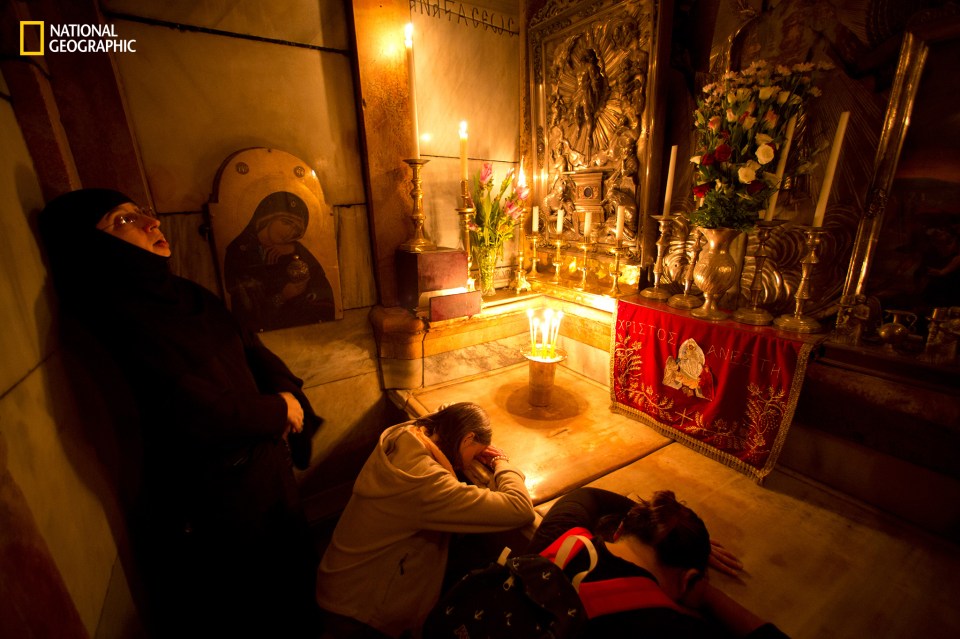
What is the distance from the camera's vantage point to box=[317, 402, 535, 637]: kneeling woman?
5.10 ft

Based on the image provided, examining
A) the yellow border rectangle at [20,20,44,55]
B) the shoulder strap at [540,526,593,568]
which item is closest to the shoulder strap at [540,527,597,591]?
the shoulder strap at [540,526,593,568]

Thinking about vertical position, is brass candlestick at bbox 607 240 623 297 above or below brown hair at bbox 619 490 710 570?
above

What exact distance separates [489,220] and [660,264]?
121 centimetres

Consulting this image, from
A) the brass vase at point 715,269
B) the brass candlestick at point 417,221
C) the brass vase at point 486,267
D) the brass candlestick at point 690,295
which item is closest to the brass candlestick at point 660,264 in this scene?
the brass candlestick at point 690,295

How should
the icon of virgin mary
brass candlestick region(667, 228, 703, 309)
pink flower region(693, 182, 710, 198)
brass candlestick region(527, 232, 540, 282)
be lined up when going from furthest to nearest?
brass candlestick region(527, 232, 540, 282), the icon of virgin mary, brass candlestick region(667, 228, 703, 309), pink flower region(693, 182, 710, 198)

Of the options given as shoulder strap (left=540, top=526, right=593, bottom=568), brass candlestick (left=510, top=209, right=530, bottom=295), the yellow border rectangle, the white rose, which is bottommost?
shoulder strap (left=540, top=526, right=593, bottom=568)

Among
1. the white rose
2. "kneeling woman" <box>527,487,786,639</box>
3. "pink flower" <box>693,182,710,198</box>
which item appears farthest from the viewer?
"pink flower" <box>693,182,710,198</box>

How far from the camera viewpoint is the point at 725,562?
1385mm

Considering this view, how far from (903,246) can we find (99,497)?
319 cm

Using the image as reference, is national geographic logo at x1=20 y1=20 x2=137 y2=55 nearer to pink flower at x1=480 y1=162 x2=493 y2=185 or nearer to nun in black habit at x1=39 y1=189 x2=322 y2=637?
nun in black habit at x1=39 y1=189 x2=322 y2=637

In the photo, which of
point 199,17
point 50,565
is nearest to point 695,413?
point 50,565

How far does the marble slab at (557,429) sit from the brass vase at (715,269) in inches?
29.5

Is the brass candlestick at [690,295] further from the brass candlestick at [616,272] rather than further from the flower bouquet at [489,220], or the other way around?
the flower bouquet at [489,220]

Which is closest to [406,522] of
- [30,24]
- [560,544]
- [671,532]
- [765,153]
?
[560,544]
